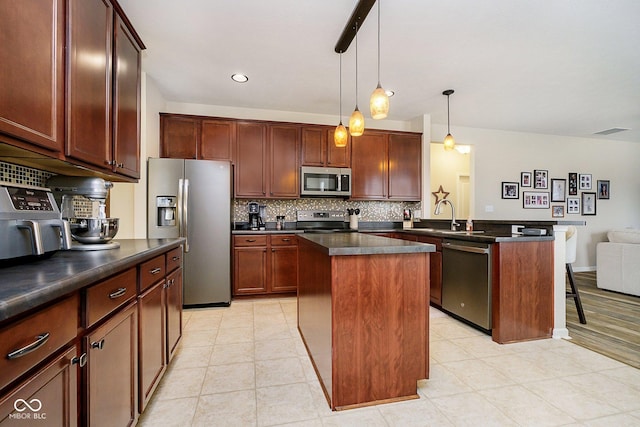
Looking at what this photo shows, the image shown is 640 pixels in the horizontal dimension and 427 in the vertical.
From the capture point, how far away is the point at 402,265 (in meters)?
1.72

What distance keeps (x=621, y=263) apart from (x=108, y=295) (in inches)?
227

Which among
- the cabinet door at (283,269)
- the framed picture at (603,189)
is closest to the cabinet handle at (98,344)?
the cabinet door at (283,269)

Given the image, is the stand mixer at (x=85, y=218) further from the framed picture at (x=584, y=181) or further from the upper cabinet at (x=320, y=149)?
the framed picture at (x=584, y=181)

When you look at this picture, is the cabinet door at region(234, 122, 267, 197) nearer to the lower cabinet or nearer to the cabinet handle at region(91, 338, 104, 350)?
the lower cabinet

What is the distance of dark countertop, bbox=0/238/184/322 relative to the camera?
0.67 metres

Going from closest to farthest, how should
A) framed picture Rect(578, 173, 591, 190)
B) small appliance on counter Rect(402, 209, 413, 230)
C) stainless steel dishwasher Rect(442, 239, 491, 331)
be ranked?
stainless steel dishwasher Rect(442, 239, 491, 331) < small appliance on counter Rect(402, 209, 413, 230) < framed picture Rect(578, 173, 591, 190)

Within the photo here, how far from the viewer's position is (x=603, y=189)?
5.83 m

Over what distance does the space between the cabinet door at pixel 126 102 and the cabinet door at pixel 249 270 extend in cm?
178

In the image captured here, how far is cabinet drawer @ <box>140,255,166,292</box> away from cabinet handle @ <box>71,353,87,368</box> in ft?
1.64

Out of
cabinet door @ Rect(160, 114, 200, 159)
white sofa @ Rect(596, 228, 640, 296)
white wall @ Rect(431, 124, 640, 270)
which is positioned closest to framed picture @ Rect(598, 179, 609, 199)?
white wall @ Rect(431, 124, 640, 270)

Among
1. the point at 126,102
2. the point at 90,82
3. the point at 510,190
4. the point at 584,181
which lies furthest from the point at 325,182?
the point at 584,181

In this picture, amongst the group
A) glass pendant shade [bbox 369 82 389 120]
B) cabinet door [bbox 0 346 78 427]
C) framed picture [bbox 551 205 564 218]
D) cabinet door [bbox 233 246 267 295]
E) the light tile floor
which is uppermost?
glass pendant shade [bbox 369 82 389 120]

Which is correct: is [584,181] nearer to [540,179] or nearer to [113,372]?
[540,179]

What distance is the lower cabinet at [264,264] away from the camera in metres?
3.69
